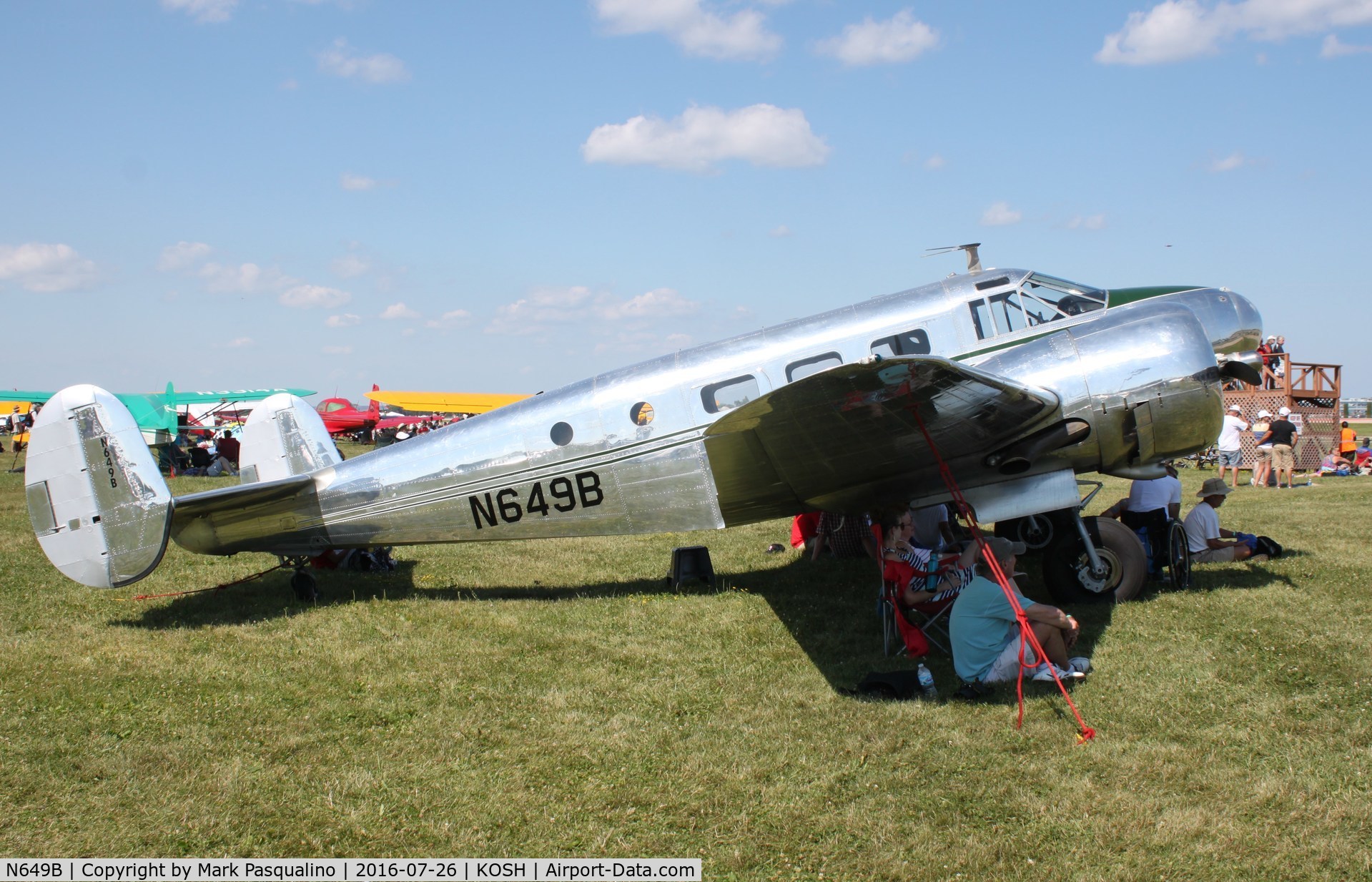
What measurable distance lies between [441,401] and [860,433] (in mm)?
52066

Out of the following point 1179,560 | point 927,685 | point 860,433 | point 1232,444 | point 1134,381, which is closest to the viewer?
point 927,685

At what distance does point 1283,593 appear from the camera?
25.7 feet

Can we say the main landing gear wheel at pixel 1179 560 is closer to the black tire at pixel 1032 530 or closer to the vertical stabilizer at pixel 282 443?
the black tire at pixel 1032 530

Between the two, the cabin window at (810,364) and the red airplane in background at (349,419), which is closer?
the cabin window at (810,364)

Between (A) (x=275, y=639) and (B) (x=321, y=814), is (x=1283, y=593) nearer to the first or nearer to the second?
(B) (x=321, y=814)

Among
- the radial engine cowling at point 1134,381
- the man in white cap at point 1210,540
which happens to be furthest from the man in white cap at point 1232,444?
the radial engine cowling at point 1134,381

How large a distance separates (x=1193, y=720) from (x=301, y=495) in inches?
284

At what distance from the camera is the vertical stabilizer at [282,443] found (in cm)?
940

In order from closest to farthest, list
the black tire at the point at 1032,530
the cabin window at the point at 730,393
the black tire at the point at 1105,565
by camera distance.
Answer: the black tire at the point at 1105,565, the cabin window at the point at 730,393, the black tire at the point at 1032,530

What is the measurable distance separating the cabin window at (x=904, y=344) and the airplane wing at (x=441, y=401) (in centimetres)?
4593

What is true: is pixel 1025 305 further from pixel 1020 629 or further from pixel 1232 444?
pixel 1232 444

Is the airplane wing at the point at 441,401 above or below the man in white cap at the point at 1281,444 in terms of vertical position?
above

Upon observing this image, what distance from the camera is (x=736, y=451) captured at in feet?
25.0

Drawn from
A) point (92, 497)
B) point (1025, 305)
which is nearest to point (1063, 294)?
point (1025, 305)
